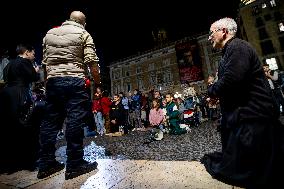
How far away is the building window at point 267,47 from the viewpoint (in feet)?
107

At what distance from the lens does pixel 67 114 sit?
2.92m

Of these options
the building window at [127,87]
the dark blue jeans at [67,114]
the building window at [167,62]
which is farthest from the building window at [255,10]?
the dark blue jeans at [67,114]

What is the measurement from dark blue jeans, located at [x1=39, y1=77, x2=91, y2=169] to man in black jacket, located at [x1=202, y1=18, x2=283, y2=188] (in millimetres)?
1628

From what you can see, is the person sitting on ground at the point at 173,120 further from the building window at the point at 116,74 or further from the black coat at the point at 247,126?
the building window at the point at 116,74

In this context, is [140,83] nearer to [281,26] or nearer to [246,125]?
[281,26]

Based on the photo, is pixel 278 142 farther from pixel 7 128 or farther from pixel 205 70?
pixel 205 70

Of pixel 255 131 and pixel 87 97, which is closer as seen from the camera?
pixel 255 131

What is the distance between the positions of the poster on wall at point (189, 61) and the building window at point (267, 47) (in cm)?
980

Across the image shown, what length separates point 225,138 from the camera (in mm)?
2367

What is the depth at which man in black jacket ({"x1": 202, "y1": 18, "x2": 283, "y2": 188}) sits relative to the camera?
78.7 inches

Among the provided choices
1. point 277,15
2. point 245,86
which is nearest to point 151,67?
point 277,15

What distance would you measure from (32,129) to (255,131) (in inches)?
124

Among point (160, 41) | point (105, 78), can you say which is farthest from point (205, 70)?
point (105, 78)

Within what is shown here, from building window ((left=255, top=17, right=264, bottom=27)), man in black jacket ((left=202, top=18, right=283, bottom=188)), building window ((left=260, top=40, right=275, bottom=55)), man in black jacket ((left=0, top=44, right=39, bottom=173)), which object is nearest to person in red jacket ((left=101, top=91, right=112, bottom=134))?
man in black jacket ((left=0, top=44, right=39, bottom=173))
